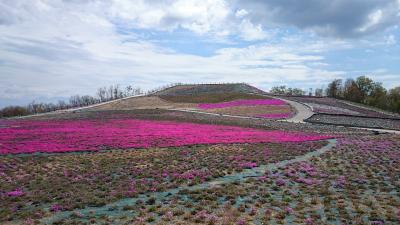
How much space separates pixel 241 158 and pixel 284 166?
12.9 ft

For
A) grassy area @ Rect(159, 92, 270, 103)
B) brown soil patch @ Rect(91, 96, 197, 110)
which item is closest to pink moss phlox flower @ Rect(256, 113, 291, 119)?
brown soil patch @ Rect(91, 96, 197, 110)

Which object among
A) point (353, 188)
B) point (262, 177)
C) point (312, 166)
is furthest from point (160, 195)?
point (312, 166)

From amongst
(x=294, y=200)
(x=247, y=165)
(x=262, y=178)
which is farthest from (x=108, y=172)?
(x=294, y=200)

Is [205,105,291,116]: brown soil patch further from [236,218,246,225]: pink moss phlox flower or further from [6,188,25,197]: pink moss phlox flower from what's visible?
[236,218,246,225]: pink moss phlox flower

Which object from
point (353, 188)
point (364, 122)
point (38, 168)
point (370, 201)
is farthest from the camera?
point (364, 122)

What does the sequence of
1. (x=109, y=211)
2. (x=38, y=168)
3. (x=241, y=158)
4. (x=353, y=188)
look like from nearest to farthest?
(x=109, y=211) < (x=353, y=188) < (x=38, y=168) < (x=241, y=158)

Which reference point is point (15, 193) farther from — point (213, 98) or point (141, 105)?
point (213, 98)

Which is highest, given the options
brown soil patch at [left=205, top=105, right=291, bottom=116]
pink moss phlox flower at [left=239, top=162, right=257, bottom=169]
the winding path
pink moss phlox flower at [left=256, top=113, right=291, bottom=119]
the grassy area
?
the grassy area

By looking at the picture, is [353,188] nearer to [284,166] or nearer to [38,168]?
[284,166]

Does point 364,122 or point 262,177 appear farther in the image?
point 364,122

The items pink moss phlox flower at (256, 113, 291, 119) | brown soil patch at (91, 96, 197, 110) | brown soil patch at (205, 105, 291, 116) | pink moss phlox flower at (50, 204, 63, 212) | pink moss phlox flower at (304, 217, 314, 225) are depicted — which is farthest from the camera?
brown soil patch at (91, 96, 197, 110)

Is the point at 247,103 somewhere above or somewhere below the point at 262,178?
above

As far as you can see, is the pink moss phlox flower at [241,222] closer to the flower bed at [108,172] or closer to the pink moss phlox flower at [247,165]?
the flower bed at [108,172]

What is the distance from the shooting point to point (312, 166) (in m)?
26.3
